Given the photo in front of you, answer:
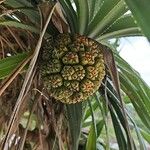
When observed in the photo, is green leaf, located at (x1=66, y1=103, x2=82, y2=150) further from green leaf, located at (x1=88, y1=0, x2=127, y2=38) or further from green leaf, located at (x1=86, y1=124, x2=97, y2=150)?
green leaf, located at (x1=88, y1=0, x2=127, y2=38)

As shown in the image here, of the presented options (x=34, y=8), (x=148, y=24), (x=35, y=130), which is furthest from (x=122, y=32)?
(x=148, y=24)

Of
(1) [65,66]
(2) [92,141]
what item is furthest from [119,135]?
(1) [65,66]

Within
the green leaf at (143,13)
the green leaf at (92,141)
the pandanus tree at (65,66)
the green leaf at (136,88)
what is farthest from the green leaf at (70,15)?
the green leaf at (143,13)

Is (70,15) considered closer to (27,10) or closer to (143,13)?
(27,10)

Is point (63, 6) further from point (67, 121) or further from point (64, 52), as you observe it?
point (67, 121)

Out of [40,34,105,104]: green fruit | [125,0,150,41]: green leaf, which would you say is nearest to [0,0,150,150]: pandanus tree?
[40,34,105,104]: green fruit

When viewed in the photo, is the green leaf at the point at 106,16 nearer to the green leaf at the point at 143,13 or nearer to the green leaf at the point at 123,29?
the green leaf at the point at 123,29

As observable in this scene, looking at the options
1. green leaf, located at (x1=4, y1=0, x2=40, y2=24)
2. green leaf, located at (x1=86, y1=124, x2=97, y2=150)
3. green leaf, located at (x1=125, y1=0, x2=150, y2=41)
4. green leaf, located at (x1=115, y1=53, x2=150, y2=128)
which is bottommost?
green leaf, located at (x1=86, y1=124, x2=97, y2=150)
